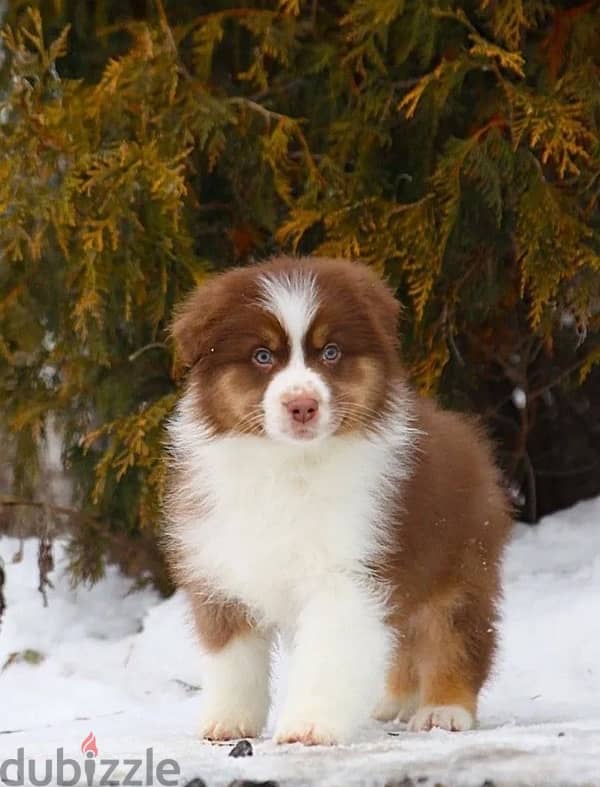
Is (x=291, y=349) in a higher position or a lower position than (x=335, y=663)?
higher

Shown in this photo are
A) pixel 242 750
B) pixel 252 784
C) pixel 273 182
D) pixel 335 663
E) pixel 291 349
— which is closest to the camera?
pixel 252 784

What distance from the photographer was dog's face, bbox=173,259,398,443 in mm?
4891

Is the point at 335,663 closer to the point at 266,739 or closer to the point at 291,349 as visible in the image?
the point at 266,739

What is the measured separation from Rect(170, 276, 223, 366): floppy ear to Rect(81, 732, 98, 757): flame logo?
1.30 m

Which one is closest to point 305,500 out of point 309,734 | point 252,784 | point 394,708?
point 309,734

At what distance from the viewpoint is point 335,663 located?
478 cm

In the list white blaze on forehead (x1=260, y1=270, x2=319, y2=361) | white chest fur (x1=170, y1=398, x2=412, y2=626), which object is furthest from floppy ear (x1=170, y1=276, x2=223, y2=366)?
white chest fur (x1=170, y1=398, x2=412, y2=626)

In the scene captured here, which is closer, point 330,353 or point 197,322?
point 330,353

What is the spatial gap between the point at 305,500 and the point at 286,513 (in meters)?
0.08

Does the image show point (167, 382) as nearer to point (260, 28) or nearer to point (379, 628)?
point (260, 28)

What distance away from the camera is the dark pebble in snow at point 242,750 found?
4555mm

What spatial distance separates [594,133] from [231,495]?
9.19 feet

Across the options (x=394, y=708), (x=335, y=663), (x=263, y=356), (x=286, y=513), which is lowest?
(x=394, y=708)

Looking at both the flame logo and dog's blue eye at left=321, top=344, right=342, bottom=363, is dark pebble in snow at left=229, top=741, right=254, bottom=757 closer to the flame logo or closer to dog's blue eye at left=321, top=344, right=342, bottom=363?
the flame logo
